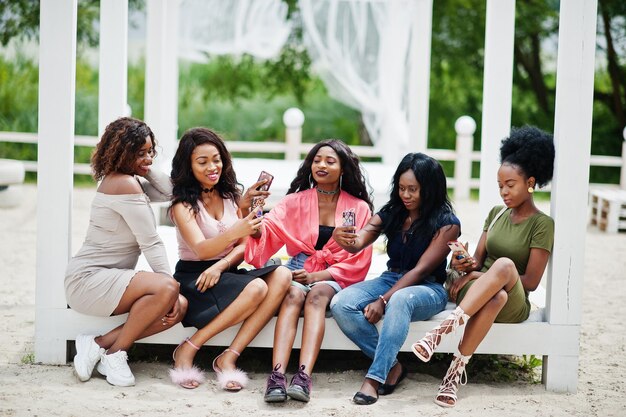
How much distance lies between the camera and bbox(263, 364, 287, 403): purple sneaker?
4.38 metres

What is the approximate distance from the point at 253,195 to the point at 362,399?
1.17 meters

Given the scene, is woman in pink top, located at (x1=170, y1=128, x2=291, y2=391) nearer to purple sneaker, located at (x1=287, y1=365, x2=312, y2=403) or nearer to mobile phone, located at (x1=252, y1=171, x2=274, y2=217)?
mobile phone, located at (x1=252, y1=171, x2=274, y2=217)

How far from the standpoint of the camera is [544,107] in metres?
16.9

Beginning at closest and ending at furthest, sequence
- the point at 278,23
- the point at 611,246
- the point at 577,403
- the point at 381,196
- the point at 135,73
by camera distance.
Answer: the point at 577,403, the point at 381,196, the point at 611,246, the point at 278,23, the point at 135,73

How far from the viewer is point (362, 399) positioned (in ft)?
14.5

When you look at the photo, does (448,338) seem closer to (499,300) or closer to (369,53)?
(499,300)

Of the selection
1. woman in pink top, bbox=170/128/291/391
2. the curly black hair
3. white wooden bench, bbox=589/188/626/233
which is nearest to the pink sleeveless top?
woman in pink top, bbox=170/128/291/391

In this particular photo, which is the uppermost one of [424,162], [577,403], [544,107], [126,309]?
[544,107]

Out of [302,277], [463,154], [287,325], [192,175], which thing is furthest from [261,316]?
[463,154]

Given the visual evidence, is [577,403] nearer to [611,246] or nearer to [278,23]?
[611,246]

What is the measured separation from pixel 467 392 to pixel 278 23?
25.0ft

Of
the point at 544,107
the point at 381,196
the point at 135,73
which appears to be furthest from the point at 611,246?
the point at 135,73

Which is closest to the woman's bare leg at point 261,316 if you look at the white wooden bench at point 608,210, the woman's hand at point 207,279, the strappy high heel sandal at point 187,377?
the strappy high heel sandal at point 187,377

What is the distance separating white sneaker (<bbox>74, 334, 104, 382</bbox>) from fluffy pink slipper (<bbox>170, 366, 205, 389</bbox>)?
38 centimetres
